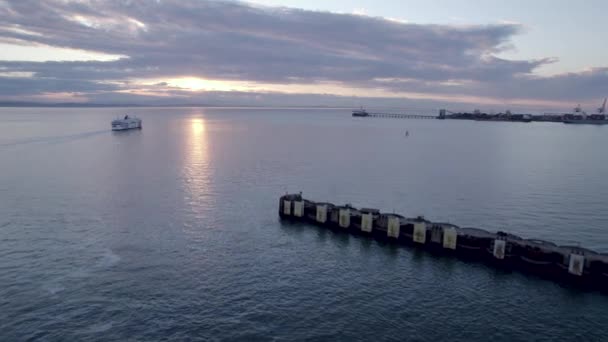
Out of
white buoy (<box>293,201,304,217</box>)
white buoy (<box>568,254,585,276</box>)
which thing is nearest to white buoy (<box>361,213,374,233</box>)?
white buoy (<box>293,201,304,217</box>)

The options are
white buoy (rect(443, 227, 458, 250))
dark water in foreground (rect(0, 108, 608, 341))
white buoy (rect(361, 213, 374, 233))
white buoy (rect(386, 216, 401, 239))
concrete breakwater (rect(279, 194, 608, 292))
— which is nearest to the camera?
dark water in foreground (rect(0, 108, 608, 341))

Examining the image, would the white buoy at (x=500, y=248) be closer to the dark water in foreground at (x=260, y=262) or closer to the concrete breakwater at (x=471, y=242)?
the concrete breakwater at (x=471, y=242)

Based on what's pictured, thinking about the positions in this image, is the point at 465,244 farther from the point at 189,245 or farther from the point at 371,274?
the point at 189,245

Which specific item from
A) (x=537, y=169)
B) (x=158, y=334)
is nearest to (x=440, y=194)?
(x=537, y=169)

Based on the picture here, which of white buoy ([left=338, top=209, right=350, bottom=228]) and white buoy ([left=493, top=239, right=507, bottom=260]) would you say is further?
white buoy ([left=338, top=209, right=350, bottom=228])

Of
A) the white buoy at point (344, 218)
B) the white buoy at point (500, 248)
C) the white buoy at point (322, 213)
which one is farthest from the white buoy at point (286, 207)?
the white buoy at point (500, 248)

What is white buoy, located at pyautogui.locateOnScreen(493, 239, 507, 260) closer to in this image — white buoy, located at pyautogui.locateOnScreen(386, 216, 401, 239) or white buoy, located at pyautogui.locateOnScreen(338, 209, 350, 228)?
white buoy, located at pyautogui.locateOnScreen(386, 216, 401, 239)
